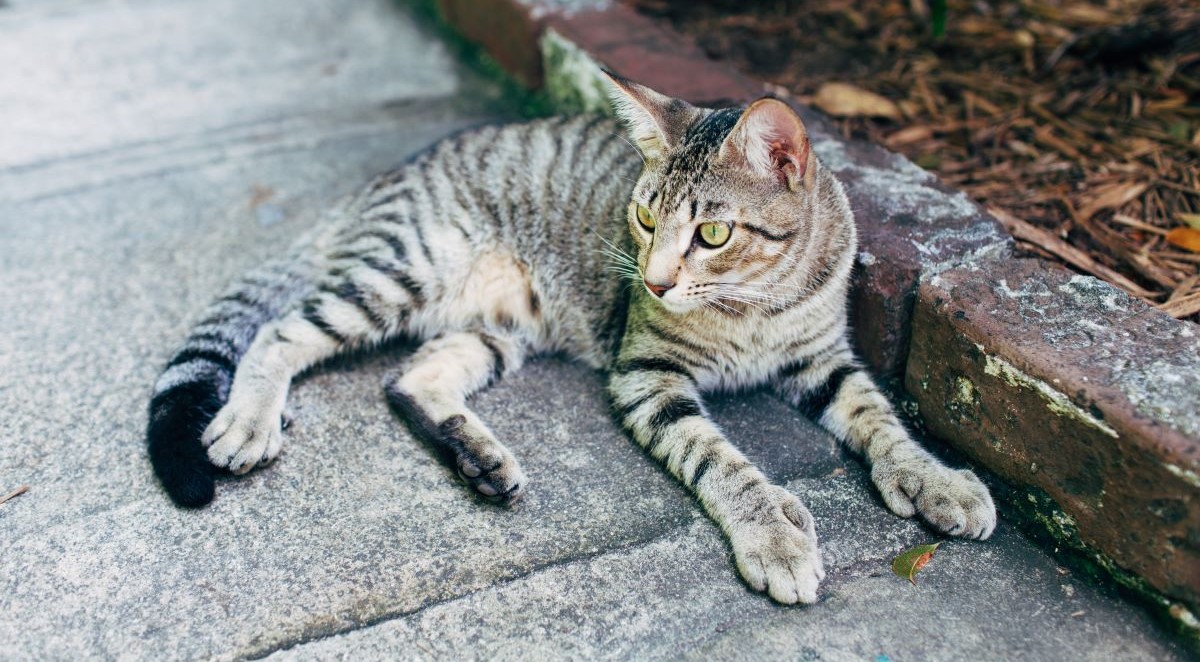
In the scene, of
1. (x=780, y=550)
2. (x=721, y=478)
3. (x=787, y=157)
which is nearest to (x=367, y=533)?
(x=721, y=478)

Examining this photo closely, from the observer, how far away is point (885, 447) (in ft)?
8.32

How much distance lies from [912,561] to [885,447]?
376mm

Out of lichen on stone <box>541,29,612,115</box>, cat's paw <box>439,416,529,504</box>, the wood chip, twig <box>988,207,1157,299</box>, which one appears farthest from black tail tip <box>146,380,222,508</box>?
the wood chip

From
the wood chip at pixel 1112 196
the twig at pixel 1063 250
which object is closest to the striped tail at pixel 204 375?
the twig at pixel 1063 250

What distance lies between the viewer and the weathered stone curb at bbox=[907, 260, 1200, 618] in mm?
1974

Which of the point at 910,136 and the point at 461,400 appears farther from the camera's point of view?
the point at 910,136

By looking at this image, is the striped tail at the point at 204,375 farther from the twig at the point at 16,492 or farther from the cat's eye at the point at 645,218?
the cat's eye at the point at 645,218

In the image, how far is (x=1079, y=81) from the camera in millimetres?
3768

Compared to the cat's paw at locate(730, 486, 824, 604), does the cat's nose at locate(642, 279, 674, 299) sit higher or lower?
higher

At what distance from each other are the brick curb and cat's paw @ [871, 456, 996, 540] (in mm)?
116

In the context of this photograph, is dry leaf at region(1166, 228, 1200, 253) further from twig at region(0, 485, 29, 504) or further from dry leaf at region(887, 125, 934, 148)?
twig at region(0, 485, 29, 504)

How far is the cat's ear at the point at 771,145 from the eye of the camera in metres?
2.22

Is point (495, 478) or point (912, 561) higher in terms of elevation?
point (912, 561)

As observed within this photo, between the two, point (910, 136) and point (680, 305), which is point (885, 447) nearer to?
point (680, 305)
